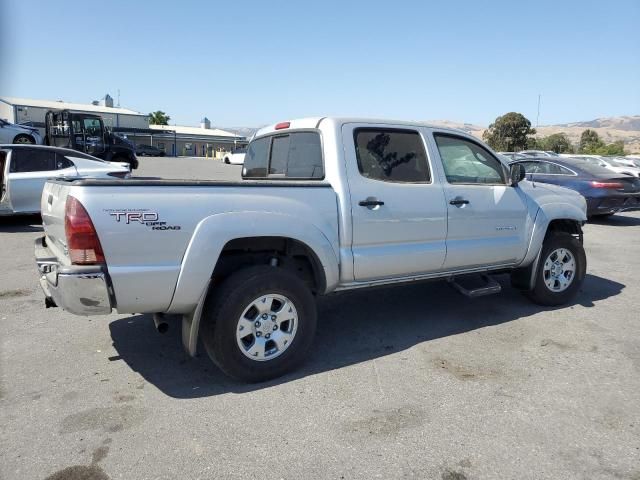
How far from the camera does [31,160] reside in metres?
9.27

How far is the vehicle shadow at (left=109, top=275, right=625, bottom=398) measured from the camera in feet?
12.2

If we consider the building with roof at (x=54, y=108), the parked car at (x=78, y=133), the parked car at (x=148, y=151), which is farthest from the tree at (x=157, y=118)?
the parked car at (x=78, y=133)

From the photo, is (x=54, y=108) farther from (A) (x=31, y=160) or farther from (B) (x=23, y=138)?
(A) (x=31, y=160)

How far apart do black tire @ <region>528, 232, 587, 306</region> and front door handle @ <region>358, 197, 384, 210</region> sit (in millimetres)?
2340

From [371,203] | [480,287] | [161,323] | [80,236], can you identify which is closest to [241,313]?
[161,323]

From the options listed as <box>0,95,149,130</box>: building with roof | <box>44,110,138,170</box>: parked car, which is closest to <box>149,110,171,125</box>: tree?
<box>0,95,149,130</box>: building with roof

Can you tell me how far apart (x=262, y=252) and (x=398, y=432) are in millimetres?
1637

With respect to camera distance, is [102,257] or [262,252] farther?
[262,252]

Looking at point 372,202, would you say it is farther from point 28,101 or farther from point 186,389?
point 28,101

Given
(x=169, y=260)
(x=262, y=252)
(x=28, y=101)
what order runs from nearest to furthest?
(x=169, y=260) < (x=262, y=252) < (x=28, y=101)

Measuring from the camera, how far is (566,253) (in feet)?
18.1

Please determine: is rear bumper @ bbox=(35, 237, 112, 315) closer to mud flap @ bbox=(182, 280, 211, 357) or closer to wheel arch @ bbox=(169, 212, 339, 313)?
wheel arch @ bbox=(169, 212, 339, 313)

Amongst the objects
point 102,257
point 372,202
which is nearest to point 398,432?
point 372,202

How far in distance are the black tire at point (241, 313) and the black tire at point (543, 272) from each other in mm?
2939
